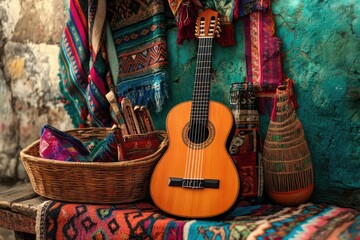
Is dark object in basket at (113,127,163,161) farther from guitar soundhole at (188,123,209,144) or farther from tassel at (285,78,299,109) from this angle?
tassel at (285,78,299,109)

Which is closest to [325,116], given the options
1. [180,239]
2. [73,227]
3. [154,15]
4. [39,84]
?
[180,239]

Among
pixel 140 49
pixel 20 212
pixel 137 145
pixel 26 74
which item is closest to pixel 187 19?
pixel 140 49

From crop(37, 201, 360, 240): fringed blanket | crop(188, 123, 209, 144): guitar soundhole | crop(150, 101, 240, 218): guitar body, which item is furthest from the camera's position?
crop(188, 123, 209, 144): guitar soundhole

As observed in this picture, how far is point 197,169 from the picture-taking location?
166cm

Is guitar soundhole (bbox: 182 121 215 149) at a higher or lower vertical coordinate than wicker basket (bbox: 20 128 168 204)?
higher

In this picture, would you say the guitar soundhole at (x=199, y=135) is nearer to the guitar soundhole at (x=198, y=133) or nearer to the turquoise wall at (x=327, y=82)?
the guitar soundhole at (x=198, y=133)

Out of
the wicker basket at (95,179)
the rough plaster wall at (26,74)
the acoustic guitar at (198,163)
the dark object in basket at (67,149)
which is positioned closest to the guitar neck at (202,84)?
the acoustic guitar at (198,163)

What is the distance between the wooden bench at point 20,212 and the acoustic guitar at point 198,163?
0.51m

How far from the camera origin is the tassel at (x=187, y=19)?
1913 mm

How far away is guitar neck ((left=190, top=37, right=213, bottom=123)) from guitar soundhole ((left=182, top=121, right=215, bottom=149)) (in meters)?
0.03

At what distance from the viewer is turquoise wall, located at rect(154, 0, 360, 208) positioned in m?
1.69

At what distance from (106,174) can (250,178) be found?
1.82ft

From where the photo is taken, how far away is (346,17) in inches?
66.0

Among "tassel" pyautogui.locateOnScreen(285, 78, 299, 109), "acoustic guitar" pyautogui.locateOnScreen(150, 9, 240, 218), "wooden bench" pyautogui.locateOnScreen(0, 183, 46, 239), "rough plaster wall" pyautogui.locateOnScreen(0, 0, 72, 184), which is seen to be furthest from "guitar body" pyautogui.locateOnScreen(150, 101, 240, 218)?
"rough plaster wall" pyautogui.locateOnScreen(0, 0, 72, 184)
